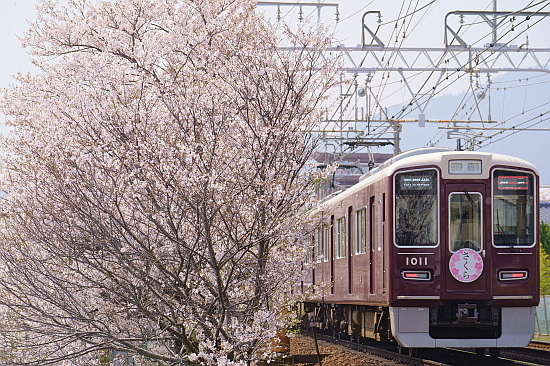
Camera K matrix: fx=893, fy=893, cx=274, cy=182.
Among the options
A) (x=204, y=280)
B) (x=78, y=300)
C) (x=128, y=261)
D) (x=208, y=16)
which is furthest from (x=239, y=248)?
(x=208, y=16)

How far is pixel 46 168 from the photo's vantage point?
870 centimetres

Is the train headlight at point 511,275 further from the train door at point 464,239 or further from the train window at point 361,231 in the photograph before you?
the train window at point 361,231

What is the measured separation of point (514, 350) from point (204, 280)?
784cm

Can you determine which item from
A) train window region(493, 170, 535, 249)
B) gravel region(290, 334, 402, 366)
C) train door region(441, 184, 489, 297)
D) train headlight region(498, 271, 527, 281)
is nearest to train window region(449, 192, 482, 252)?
train door region(441, 184, 489, 297)

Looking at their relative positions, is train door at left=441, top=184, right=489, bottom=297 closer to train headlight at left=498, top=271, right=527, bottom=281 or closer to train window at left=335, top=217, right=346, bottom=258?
train headlight at left=498, top=271, right=527, bottom=281

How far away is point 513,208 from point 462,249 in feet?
2.58

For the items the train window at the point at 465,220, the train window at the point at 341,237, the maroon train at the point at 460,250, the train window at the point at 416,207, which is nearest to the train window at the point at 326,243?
the train window at the point at 341,237

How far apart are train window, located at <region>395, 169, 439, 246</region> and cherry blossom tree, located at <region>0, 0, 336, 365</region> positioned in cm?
142

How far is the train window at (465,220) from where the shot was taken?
10.7 metres

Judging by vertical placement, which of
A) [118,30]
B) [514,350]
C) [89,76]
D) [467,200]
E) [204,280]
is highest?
[118,30]

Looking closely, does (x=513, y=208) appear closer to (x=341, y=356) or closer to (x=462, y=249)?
(x=462, y=249)

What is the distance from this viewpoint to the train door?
1060cm

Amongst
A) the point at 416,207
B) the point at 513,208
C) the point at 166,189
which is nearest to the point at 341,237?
the point at 416,207

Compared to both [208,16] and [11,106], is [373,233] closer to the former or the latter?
[208,16]
